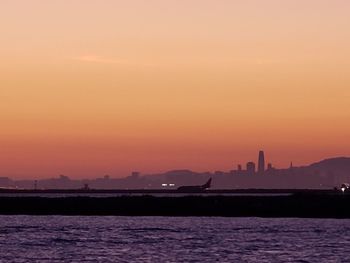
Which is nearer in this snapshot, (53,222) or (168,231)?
(168,231)

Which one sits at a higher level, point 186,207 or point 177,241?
point 186,207

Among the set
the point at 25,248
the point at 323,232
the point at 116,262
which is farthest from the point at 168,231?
the point at 116,262

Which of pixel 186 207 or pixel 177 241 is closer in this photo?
pixel 177 241

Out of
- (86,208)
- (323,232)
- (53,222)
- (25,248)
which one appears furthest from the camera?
(86,208)

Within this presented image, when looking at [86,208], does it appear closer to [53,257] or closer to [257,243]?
[257,243]

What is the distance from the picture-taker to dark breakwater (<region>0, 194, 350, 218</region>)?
12175cm

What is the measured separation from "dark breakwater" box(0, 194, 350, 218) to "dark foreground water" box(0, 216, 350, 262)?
11.0 metres

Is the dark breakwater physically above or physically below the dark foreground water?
above

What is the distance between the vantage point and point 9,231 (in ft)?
300

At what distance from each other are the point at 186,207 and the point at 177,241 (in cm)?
5228

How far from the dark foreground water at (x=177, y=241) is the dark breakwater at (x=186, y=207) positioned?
36.1ft

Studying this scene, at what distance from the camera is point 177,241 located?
7888 cm

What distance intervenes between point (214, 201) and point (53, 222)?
112 feet

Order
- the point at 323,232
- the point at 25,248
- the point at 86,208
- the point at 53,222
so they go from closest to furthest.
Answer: the point at 25,248 → the point at 323,232 → the point at 53,222 → the point at 86,208
